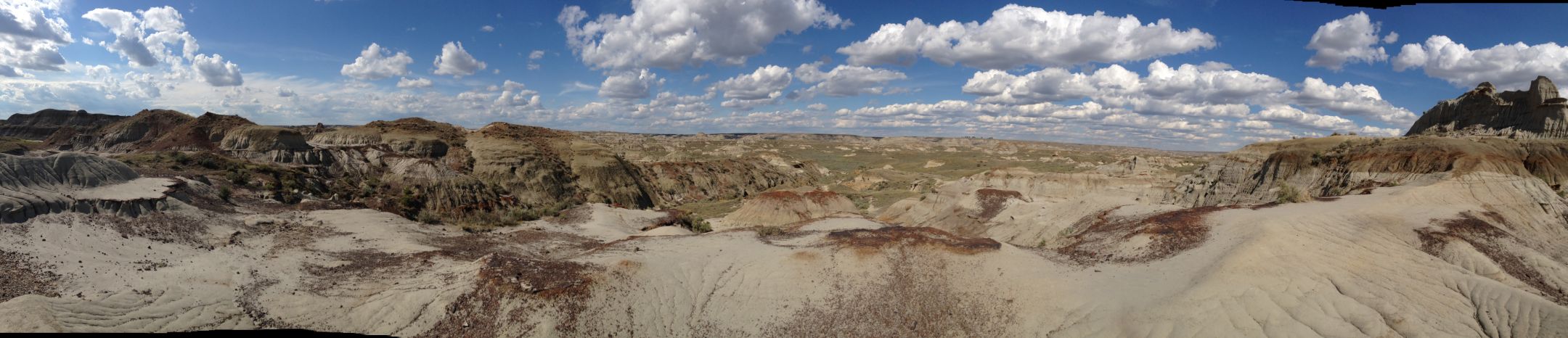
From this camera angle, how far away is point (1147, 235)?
19.4 meters

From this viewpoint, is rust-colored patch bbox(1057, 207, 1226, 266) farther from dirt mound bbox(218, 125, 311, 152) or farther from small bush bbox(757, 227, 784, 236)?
dirt mound bbox(218, 125, 311, 152)

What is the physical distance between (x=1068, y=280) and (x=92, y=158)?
35601 millimetres

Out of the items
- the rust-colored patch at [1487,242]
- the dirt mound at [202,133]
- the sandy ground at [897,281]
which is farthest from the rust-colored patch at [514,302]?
the dirt mound at [202,133]

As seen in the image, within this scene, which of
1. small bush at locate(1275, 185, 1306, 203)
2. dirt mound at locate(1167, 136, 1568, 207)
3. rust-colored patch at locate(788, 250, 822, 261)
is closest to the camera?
rust-colored patch at locate(788, 250, 822, 261)

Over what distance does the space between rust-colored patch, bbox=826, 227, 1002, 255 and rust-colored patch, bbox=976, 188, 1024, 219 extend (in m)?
15.0

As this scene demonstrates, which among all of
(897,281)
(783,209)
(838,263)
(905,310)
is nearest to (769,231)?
(838,263)

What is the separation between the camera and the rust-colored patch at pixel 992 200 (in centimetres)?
3456

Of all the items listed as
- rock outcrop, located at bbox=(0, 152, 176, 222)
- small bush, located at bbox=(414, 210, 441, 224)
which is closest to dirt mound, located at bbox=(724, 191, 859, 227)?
small bush, located at bbox=(414, 210, 441, 224)

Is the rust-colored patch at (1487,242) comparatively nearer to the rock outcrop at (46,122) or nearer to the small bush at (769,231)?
the small bush at (769,231)

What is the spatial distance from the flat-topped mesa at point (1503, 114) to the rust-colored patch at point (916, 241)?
30730 millimetres

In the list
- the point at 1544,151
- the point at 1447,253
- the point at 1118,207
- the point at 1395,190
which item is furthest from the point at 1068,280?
the point at 1544,151

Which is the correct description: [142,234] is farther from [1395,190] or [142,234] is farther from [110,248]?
[1395,190]

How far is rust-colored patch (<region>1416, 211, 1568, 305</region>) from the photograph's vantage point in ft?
48.4

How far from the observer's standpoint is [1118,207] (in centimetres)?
2744
